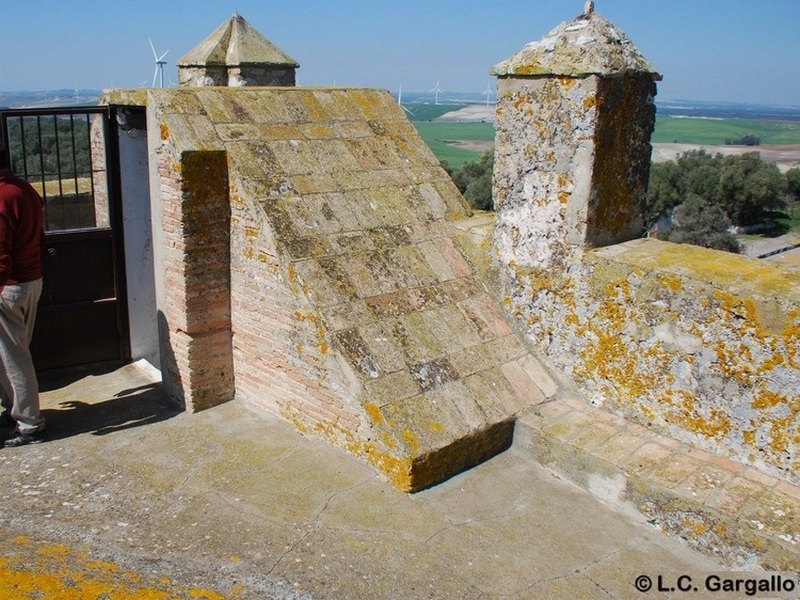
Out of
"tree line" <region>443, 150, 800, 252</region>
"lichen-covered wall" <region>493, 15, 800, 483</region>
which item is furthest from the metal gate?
"tree line" <region>443, 150, 800, 252</region>

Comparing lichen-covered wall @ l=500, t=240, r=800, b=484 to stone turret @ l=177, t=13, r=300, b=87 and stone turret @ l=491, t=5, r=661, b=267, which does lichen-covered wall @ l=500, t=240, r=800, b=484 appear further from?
stone turret @ l=177, t=13, r=300, b=87

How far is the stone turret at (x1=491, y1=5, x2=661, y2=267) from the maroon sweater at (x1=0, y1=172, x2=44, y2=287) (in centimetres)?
332

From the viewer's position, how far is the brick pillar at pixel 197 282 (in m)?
5.34

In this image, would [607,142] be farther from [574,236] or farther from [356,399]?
[356,399]

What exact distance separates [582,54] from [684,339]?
1.87m

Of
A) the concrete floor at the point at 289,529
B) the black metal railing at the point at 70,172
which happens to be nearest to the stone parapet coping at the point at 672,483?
the concrete floor at the point at 289,529

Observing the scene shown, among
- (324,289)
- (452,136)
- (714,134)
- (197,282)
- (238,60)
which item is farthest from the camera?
(714,134)

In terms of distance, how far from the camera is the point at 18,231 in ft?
16.7

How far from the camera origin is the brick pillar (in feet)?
17.5

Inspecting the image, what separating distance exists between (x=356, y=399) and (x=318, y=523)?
2.57 feet

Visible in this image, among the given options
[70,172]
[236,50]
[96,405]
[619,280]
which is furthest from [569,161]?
[236,50]

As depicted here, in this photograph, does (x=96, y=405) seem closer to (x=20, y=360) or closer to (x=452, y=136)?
(x=20, y=360)

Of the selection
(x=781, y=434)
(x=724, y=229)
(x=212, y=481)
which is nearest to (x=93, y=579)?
(x=212, y=481)

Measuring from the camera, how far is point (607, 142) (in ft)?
15.3
